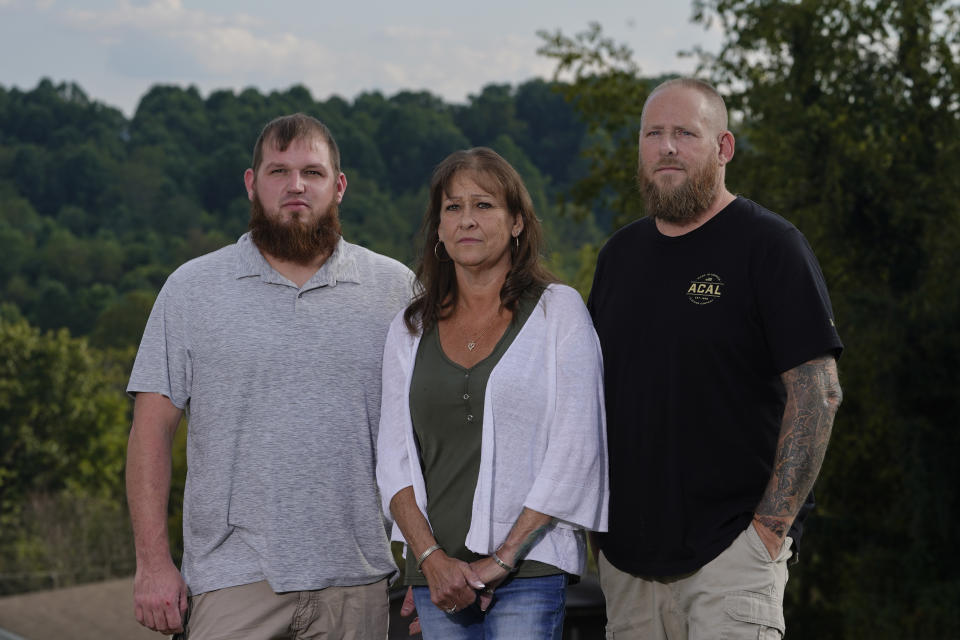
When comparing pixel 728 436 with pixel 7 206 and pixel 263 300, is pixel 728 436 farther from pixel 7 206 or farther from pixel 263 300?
pixel 7 206

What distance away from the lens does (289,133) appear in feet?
11.9

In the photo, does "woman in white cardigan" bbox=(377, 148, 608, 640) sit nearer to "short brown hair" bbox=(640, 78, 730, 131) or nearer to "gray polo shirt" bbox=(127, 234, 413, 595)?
"gray polo shirt" bbox=(127, 234, 413, 595)

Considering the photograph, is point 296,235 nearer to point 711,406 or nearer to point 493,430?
point 493,430

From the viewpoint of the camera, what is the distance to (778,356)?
321 centimetres

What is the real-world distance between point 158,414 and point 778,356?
1700mm

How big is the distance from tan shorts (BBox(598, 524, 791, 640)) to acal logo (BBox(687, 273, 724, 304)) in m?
0.60

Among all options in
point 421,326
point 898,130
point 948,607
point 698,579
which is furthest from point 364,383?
point 898,130

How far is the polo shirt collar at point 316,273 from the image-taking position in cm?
361

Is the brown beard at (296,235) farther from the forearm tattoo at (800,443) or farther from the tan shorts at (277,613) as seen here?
the forearm tattoo at (800,443)

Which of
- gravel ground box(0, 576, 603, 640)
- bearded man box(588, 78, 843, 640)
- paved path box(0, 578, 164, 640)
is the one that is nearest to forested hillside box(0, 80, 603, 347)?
gravel ground box(0, 576, 603, 640)

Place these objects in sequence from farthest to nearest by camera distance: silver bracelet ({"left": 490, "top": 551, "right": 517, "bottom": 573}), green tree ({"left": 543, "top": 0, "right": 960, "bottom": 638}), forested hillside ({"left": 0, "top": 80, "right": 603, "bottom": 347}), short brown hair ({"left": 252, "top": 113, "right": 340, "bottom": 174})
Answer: forested hillside ({"left": 0, "top": 80, "right": 603, "bottom": 347}) → green tree ({"left": 543, "top": 0, "right": 960, "bottom": 638}) → short brown hair ({"left": 252, "top": 113, "right": 340, "bottom": 174}) → silver bracelet ({"left": 490, "top": 551, "right": 517, "bottom": 573})

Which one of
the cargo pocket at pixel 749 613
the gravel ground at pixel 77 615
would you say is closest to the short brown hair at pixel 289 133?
the cargo pocket at pixel 749 613

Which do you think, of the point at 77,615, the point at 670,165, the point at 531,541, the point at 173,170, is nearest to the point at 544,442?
the point at 531,541

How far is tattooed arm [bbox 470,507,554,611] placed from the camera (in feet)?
10.1
